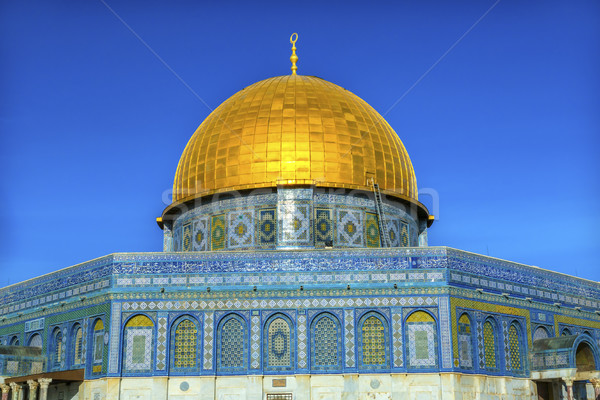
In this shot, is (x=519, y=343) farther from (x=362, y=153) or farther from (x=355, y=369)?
(x=362, y=153)

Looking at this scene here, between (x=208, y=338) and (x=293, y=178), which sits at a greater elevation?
(x=293, y=178)

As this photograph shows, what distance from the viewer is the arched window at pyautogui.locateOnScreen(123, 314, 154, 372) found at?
2420cm

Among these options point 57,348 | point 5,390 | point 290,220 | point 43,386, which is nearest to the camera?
point 43,386

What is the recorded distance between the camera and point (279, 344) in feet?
80.4

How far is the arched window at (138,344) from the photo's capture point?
24203 millimetres

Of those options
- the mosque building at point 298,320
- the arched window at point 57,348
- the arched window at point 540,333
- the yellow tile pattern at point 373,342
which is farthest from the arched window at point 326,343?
the arched window at point 57,348

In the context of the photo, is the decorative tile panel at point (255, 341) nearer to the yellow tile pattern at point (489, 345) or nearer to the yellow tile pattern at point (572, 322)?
the yellow tile pattern at point (489, 345)

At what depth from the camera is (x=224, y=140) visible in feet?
100

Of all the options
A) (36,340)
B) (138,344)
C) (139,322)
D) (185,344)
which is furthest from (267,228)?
(36,340)

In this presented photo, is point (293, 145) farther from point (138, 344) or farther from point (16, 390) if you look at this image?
point (16, 390)

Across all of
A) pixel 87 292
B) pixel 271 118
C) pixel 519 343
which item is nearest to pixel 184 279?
pixel 87 292

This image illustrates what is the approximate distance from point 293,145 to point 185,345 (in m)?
8.24

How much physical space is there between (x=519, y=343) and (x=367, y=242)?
5.87 metres

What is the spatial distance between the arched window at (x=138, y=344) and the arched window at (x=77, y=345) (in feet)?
6.83
